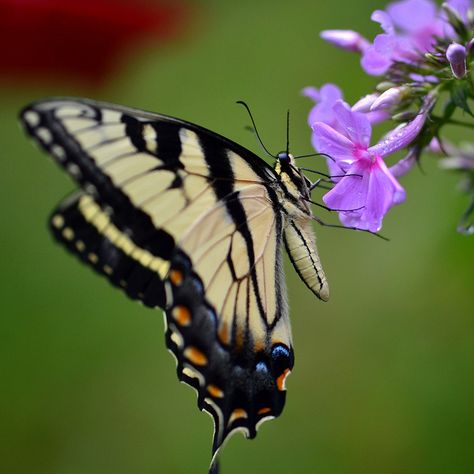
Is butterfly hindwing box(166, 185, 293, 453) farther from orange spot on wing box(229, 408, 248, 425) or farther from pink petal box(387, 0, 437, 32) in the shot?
pink petal box(387, 0, 437, 32)

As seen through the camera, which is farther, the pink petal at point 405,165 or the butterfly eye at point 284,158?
the butterfly eye at point 284,158

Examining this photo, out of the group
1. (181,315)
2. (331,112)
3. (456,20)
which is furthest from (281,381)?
(456,20)

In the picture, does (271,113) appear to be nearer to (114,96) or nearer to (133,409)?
(114,96)

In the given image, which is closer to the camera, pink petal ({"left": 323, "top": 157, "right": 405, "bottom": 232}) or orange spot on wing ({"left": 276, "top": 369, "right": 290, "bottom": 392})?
pink petal ({"left": 323, "top": 157, "right": 405, "bottom": 232})

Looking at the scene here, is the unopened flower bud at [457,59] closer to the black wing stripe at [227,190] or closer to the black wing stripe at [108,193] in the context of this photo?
the black wing stripe at [227,190]

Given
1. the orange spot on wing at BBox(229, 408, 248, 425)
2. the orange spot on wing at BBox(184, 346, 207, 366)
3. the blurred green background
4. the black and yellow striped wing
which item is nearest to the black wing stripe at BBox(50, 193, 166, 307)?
the black and yellow striped wing

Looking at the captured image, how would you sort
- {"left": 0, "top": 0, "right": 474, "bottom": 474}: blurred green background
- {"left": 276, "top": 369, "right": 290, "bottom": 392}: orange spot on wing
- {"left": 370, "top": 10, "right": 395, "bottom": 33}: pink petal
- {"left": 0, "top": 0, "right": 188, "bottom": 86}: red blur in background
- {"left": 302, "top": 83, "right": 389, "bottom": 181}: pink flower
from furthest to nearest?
{"left": 0, "top": 0, "right": 188, "bottom": 86}: red blur in background, {"left": 0, "top": 0, "right": 474, "bottom": 474}: blurred green background, {"left": 276, "top": 369, "right": 290, "bottom": 392}: orange spot on wing, {"left": 302, "top": 83, "right": 389, "bottom": 181}: pink flower, {"left": 370, "top": 10, "right": 395, "bottom": 33}: pink petal

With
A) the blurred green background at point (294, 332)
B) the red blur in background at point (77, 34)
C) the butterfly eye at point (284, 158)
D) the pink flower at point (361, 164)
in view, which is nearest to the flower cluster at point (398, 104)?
the pink flower at point (361, 164)

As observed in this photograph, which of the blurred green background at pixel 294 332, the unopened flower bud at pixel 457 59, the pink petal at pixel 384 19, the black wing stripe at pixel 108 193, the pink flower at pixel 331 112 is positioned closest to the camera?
the unopened flower bud at pixel 457 59
